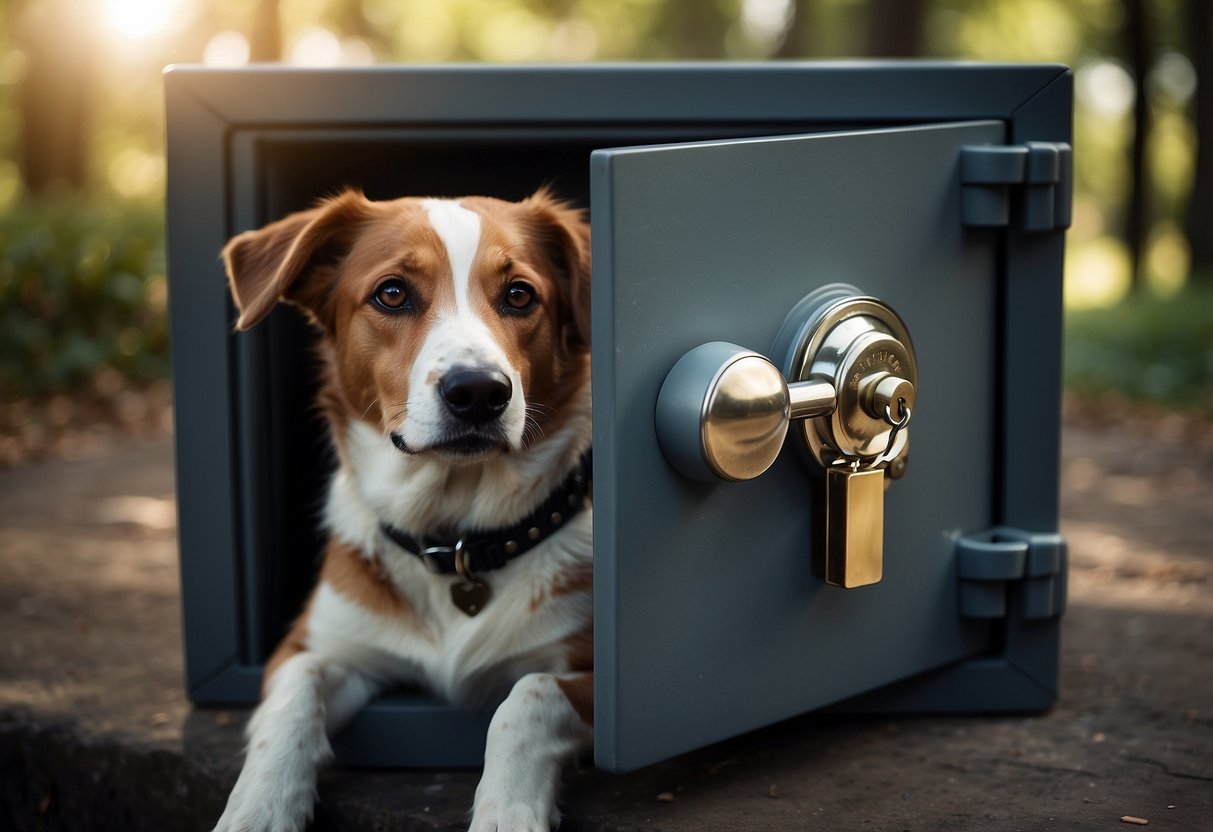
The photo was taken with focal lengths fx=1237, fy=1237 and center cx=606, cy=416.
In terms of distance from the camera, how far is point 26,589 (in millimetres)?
3104

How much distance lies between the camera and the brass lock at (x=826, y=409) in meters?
1.59

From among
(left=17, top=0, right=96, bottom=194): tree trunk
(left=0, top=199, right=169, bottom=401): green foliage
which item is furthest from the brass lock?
(left=17, top=0, right=96, bottom=194): tree trunk

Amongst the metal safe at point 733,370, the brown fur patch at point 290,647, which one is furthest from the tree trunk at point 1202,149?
the brown fur patch at point 290,647

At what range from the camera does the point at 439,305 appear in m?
2.00

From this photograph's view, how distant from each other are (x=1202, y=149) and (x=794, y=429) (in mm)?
10326

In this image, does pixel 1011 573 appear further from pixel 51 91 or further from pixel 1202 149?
pixel 51 91

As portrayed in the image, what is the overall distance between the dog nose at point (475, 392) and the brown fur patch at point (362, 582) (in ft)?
1.44

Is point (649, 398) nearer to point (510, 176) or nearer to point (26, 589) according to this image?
point (510, 176)

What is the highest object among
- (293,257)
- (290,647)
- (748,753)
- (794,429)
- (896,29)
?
(896,29)

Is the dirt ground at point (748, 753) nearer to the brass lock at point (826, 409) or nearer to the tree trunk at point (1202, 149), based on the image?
the brass lock at point (826, 409)

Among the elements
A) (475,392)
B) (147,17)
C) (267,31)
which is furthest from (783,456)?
(147,17)

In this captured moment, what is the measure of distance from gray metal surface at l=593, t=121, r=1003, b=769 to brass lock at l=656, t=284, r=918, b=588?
0.04 metres

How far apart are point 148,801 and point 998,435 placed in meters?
1.61

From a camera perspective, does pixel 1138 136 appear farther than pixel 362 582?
Yes
